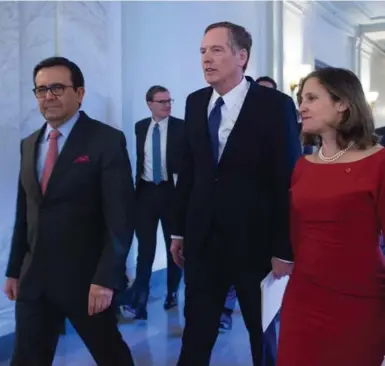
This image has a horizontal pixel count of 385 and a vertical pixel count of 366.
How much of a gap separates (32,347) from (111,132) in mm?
805

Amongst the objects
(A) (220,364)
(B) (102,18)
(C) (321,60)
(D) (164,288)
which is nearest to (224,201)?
(A) (220,364)

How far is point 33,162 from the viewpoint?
217 cm

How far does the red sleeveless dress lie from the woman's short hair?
0.29 feet

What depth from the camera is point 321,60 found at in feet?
31.9

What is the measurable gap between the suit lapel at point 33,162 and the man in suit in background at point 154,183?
2.30 meters

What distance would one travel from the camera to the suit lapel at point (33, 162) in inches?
83.2

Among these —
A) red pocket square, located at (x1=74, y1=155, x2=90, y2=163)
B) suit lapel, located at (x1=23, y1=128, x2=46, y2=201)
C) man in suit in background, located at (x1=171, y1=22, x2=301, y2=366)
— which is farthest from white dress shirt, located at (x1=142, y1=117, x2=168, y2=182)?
red pocket square, located at (x1=74, y1=155, x2=90, y2=163)

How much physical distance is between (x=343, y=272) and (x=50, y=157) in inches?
41.8

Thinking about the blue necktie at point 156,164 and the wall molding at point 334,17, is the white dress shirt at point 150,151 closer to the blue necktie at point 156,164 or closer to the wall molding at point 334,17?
the blue necktie at point 156,164

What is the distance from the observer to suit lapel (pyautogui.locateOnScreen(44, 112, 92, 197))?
208 centimetres

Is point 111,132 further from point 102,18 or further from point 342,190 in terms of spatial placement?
point 102,18

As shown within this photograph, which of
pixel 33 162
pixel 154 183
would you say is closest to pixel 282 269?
pixel 33 162

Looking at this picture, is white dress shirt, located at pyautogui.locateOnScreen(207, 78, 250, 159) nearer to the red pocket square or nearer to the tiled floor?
the red pocket square

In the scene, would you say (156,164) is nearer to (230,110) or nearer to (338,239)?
(230,110)
